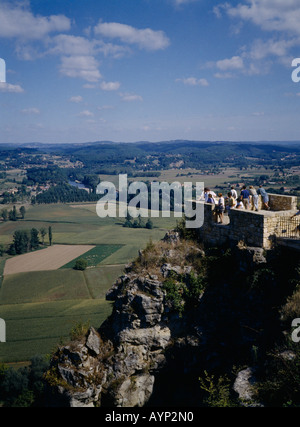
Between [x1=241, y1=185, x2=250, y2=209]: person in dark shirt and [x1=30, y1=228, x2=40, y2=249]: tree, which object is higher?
[x1=241, y1=185, x2=250, y2=209]: person in dark shirt

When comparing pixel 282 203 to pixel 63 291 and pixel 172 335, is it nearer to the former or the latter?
pixel 172 335

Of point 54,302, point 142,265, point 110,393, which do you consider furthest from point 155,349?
point 54,302

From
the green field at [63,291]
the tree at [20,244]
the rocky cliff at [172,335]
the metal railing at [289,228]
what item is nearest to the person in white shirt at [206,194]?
the rocky cliff at [172,335]

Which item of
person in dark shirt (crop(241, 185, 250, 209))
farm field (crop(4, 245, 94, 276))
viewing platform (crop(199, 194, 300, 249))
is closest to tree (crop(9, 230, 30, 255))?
farm field (crop(4, 245, 94, 276))

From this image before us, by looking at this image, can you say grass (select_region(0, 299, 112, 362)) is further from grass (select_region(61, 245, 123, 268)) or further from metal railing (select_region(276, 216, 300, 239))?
metal railing (select_region(276, 216, 300, 239))

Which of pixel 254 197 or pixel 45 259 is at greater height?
pixel 254 197

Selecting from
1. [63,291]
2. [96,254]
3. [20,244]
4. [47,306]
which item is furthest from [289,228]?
[20,244]
